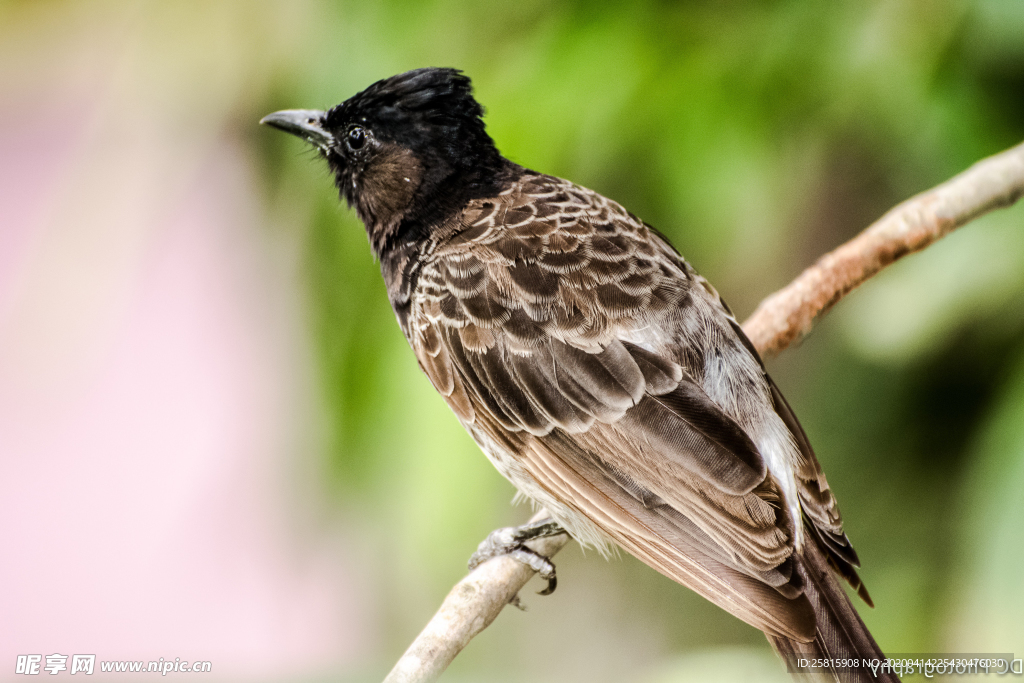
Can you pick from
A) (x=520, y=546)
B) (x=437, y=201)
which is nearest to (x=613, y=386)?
(x=520, y=546)

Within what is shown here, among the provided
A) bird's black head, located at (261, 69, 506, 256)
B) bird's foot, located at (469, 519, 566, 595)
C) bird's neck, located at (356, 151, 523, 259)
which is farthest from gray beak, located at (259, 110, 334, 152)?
bird's foot, located at (469, 519, 566, 595)

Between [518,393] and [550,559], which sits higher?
[518,393]

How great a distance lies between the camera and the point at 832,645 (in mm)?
1250

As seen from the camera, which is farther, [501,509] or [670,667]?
[501,509]

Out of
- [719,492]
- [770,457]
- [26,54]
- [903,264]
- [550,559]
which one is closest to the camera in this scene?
[719,492]

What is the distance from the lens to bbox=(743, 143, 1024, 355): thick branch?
1629 millimetres

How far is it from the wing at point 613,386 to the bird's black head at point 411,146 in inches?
3.7

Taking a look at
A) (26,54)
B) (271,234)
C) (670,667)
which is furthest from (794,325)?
(26,54)

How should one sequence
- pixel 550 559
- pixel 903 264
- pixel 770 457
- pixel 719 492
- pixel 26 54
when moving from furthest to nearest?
1. pixel 903 264
2. pixel 26 54
3. pixel 550 559
4. pixel 770 457
5. pixel 719 492

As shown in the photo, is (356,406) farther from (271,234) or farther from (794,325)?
(794,325)

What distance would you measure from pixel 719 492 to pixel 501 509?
865mm

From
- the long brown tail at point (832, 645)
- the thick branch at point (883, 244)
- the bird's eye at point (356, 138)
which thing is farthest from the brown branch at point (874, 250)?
the bird's eye at point (356, 138)

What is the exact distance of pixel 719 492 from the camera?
128 centimetres

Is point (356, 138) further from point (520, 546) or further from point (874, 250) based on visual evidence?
point (874, 250)
